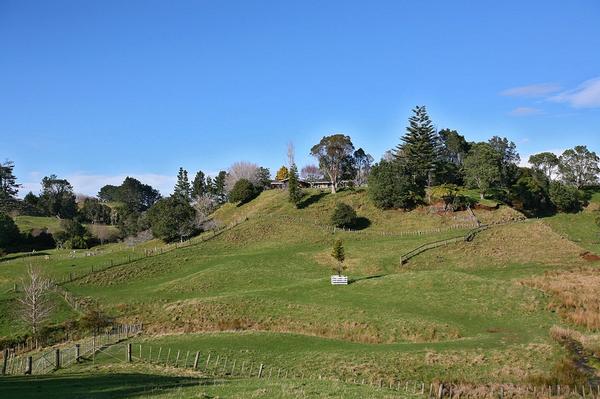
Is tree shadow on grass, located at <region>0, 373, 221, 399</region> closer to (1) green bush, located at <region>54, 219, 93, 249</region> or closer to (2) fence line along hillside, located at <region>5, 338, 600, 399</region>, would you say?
(2) fence line along hillside, located at <region>5, 338, 600, 399</region>

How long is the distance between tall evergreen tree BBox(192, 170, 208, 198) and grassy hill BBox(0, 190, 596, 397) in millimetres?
54249

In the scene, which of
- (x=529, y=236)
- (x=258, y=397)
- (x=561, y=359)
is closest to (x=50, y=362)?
(x=258, y=397)

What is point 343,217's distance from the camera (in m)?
87.1

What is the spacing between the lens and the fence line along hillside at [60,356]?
32656 mm

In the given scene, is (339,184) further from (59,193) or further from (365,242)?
(59,193)

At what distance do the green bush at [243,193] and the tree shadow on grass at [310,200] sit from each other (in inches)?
708

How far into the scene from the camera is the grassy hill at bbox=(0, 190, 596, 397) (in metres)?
31.9

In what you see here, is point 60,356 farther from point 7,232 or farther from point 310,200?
point 7,232

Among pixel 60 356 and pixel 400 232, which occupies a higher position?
pixel 400 232

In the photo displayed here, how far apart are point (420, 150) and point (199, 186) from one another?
6888 centimetres

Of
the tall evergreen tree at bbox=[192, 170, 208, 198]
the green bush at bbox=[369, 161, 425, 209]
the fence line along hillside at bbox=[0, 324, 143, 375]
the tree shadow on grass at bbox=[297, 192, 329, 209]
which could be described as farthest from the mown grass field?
the tall evergreen tree at bbox=[192, 170, 208, 198]

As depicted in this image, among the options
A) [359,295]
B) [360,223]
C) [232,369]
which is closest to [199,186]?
[360,223]

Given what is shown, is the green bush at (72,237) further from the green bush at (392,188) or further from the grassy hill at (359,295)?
the green bush at (392,188)

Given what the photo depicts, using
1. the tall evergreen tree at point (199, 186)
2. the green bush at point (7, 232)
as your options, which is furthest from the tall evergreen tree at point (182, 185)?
the green bush at point (7, 232)
